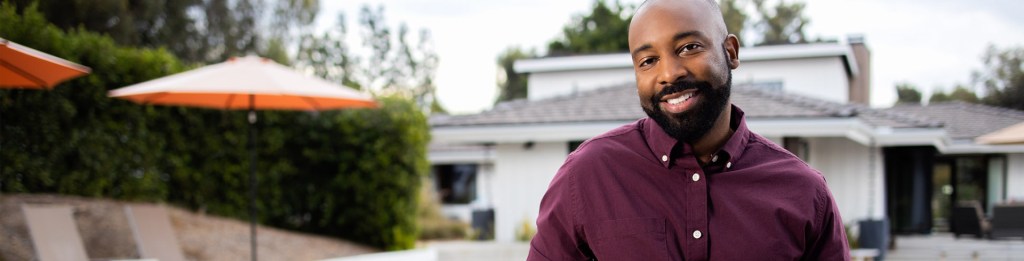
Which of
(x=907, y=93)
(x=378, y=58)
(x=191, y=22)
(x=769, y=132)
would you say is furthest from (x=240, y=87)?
(x=907, y=93)

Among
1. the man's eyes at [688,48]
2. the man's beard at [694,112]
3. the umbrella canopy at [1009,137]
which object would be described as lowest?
the umbrella canopy at [1009,137]

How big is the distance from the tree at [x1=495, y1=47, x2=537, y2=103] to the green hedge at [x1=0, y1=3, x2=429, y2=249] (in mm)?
28638

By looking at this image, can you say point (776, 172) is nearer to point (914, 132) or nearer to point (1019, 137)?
point (1019, 137)

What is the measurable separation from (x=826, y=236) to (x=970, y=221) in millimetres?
15987

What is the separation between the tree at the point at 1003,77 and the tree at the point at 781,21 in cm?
1049

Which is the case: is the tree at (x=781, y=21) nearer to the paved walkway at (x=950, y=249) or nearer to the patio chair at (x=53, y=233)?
the paved walkway at (x=950, y=249)

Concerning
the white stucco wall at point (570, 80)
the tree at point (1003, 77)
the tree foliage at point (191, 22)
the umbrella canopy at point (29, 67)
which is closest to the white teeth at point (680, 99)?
the umbrella canopy at point (29, 67)

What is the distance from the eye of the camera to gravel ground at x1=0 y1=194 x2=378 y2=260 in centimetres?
859

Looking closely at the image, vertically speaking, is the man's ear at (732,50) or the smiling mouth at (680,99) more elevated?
the man's ear at (732,50)

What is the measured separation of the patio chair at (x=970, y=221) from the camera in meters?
15.3

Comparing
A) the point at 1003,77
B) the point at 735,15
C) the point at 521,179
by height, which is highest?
the point at 735,15

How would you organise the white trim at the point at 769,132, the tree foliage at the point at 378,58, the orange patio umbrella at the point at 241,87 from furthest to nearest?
1. the tree foliage at the point at 378,58
2. the white trim at the point at 769,132
3. the orange patio umbrella at the point at 241,87

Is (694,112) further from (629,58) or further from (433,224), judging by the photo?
(629,58)

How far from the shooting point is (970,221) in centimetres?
1552
